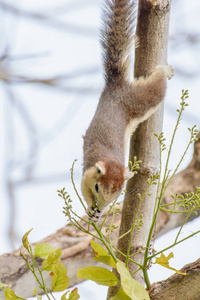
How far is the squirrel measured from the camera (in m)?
1.95

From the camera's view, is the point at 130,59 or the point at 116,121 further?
the point at 130,59

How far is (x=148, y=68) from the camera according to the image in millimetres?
2018

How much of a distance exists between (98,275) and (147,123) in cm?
124

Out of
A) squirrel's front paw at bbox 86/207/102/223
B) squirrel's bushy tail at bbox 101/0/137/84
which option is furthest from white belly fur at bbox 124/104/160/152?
squirrel's front paw at bbox 86/207/102/223

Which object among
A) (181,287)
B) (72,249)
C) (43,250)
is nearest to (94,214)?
(72,249)

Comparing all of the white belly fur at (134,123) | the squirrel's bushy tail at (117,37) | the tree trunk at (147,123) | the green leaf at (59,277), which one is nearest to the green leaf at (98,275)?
the green leaf at (59,277)

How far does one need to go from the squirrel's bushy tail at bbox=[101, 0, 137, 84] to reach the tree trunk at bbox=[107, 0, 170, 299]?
0.91ft

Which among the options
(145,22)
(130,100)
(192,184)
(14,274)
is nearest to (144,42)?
(145,22)

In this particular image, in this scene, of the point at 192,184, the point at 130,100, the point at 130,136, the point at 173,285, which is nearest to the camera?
the point at 173,285

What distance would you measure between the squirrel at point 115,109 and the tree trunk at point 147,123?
69 mm

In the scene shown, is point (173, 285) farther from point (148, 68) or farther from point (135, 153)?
point (148, 68)

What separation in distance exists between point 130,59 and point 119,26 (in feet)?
0.65

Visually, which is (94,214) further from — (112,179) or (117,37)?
(117,37)

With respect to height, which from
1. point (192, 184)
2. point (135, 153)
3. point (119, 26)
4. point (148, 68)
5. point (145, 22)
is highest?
point (119, 26)
